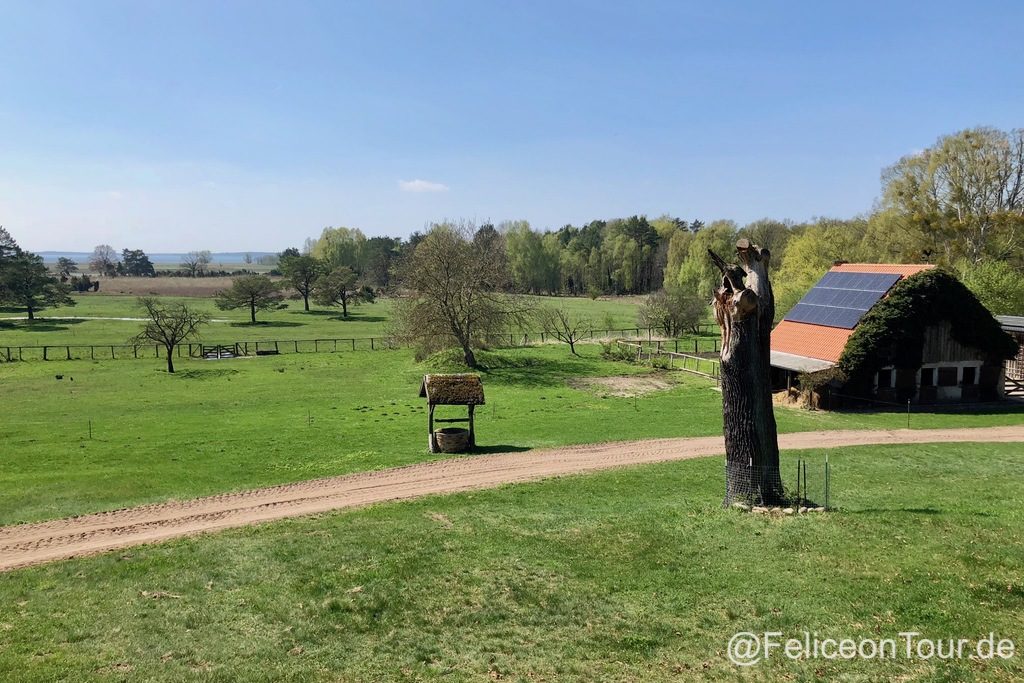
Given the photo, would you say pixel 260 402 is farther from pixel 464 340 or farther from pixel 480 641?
pixel 480 641

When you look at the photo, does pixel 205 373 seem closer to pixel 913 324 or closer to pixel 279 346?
pixel 279 346

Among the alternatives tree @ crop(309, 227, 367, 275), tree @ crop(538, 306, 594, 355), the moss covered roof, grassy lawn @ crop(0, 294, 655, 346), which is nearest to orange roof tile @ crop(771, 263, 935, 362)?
the moss covered roof

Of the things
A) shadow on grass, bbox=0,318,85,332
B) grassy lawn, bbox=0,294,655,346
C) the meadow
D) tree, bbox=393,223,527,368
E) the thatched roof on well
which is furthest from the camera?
shadow on grass, bbox=0,318,85,332

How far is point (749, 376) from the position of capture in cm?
1537

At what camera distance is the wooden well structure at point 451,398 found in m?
25.7

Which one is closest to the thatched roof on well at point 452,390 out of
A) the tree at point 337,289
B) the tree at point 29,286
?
the tree at point 337,289

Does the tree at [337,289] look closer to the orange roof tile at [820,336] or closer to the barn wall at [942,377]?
the orange roof tile at [820,336]

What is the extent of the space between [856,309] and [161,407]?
39478mm

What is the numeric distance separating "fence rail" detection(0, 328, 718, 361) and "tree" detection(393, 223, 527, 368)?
84.6 inches

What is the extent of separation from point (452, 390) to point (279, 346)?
1908 inches

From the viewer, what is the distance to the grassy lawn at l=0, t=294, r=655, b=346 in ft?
238

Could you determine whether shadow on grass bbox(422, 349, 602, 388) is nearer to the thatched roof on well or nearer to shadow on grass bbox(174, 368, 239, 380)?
shadow on grass bbox(174, 368, 239, 380)

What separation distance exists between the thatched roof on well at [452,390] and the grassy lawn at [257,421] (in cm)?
232

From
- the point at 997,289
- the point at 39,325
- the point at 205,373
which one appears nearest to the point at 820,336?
the point at 997,289
